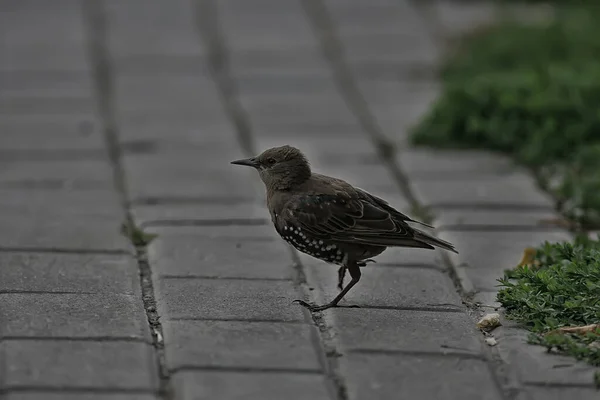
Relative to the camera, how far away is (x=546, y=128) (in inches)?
296

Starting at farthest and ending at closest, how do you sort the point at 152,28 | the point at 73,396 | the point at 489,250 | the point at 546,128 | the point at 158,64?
the point at 152,28, the point at 158,64, the point at 546,128, the point at 489,250, the point at 73,396

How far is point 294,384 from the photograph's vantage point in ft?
14.2

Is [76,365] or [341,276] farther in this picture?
[341,276]

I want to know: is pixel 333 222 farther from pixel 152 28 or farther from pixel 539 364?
pixel 152 28

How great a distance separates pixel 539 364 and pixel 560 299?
518 mm

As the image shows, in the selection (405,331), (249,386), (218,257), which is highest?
(218,257)

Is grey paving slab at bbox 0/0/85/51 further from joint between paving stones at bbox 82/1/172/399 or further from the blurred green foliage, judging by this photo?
the blurred green foliage

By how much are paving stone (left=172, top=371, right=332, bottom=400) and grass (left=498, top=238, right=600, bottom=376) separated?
3.42 feet

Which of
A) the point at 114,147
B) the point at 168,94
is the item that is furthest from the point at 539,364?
the point at 168,94

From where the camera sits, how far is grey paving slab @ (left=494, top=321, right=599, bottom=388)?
4441 mm

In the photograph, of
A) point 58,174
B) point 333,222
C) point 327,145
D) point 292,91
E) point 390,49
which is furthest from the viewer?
point 390,49

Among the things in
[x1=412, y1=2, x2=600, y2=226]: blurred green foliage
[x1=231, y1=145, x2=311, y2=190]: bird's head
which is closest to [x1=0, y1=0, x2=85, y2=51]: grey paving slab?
[x1=412, y1=2, x2=600, y2=226]: blurred green foliage

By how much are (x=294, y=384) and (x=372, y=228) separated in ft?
4.14

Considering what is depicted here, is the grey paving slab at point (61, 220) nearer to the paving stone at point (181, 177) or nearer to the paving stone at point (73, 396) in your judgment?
the paving stone at point (181, 177)
